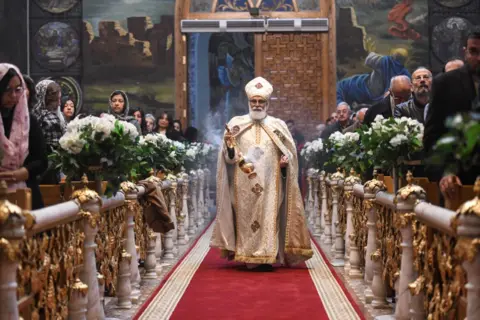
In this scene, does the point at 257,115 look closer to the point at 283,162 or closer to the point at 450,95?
the point at 283,162

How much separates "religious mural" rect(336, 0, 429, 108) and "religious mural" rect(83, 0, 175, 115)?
13.2ft

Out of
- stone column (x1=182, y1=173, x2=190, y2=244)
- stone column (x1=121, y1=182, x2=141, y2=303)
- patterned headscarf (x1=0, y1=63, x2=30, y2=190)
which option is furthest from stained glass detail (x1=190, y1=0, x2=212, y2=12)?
patterned headscarf (x1=0, y1=63, x2=30, y2=190)

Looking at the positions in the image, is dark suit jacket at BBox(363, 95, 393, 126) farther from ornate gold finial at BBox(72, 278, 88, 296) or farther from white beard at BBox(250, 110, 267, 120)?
ornate gold finial at BBox(72, 278, 88, 296)

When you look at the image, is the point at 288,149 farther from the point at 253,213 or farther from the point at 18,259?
the point at 18,259

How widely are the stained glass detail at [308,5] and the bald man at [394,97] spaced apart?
12424 millimetres

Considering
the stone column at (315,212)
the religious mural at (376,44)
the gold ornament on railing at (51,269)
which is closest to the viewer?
the gold ornament on railing at (51,269)

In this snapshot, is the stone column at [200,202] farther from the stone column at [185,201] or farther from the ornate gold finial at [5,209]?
the ornate gold finial at [5,209]

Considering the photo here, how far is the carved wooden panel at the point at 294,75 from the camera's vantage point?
2056 cm

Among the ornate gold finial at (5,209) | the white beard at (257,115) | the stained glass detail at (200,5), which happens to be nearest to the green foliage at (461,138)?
the ornate gold finial at (5,209)

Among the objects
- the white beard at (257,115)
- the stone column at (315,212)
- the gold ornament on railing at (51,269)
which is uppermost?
the white beard at (257,115)

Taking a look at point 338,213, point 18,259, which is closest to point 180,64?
point 338,213

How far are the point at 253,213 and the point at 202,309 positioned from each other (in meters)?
3.10

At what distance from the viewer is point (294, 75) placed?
20594mm

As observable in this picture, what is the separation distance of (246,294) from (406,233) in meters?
2.60
